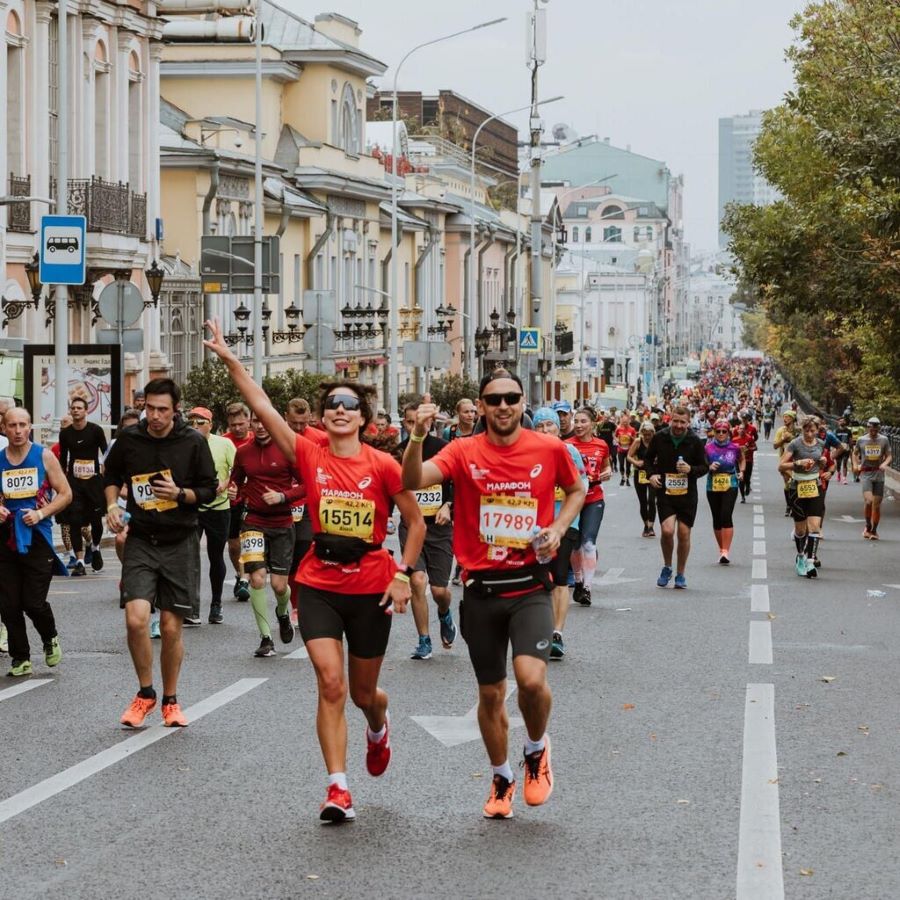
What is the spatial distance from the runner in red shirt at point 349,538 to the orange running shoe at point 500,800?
63cm

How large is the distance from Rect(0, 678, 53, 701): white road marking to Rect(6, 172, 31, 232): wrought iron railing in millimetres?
20603

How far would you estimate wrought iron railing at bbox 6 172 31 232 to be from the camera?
105ft

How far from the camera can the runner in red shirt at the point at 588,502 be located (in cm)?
1634

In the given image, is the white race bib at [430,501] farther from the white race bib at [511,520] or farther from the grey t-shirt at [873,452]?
the grey t-shirt at [873,452]

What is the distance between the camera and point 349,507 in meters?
8.37

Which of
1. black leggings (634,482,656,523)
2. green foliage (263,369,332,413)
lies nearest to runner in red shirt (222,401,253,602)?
black leggings (634,482,656,523)

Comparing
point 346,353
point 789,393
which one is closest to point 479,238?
point 346,353

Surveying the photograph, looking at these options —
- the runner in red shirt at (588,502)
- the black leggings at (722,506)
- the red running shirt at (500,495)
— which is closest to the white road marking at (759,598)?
the runner in red shirt at (588,502)

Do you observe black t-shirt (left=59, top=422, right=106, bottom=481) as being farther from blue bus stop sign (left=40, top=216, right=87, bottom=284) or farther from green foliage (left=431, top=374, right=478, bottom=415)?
green foliage (left=431, top=374, right=478, bottom=415)

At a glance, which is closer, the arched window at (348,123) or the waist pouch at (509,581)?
the waist pouch at (509,581)

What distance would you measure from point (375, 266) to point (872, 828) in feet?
199

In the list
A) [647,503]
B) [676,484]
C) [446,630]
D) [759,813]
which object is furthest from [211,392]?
[759,813]

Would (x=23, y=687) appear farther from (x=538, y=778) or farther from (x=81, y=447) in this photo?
(x=81, y=447)

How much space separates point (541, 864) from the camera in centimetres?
731
